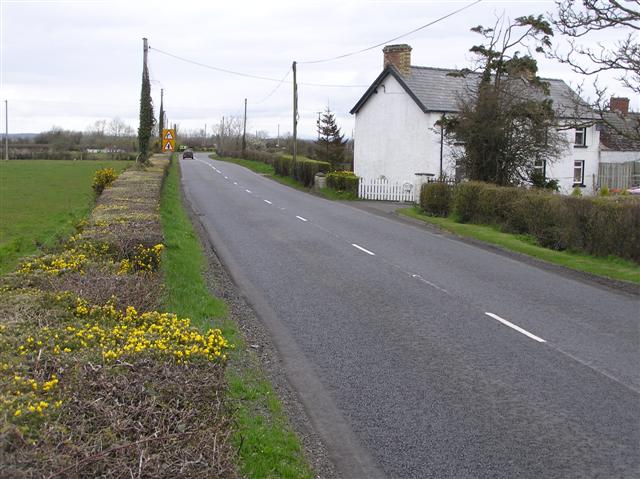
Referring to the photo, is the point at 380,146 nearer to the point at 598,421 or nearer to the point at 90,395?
the point at 598,421

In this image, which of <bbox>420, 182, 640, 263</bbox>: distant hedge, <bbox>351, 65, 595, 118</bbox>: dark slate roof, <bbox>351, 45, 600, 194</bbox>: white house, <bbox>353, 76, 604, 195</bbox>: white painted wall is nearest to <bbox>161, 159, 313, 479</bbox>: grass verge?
<bbox>420, 182, 640, 263</bbox>: distant hedge

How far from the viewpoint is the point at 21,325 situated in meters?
4.97

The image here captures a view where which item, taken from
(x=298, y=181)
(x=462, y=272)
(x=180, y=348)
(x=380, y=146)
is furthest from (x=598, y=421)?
(x=298, y=181)

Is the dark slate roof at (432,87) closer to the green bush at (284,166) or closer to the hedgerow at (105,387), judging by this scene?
the green bush at (284,166)

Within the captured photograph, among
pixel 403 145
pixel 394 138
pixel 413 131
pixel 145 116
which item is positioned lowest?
pixel 403 145

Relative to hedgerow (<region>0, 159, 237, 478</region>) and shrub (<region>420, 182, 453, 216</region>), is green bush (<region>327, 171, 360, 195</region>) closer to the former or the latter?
shrub (<region>420, 182, 453, 216</region>)

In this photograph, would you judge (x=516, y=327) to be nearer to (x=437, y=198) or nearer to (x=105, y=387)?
(x=105, y=387)

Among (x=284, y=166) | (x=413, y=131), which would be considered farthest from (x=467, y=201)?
(x=284, y=166)

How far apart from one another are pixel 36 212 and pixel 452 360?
71.3 feet

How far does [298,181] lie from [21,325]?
38505 millimetres

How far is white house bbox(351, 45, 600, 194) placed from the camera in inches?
1372

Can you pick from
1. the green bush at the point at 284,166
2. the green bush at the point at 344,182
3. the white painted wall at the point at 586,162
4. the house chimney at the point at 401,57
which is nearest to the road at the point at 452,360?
the green bush at the point at 344,182

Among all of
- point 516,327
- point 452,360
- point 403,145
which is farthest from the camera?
point 403,145

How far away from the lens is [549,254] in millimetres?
15805
